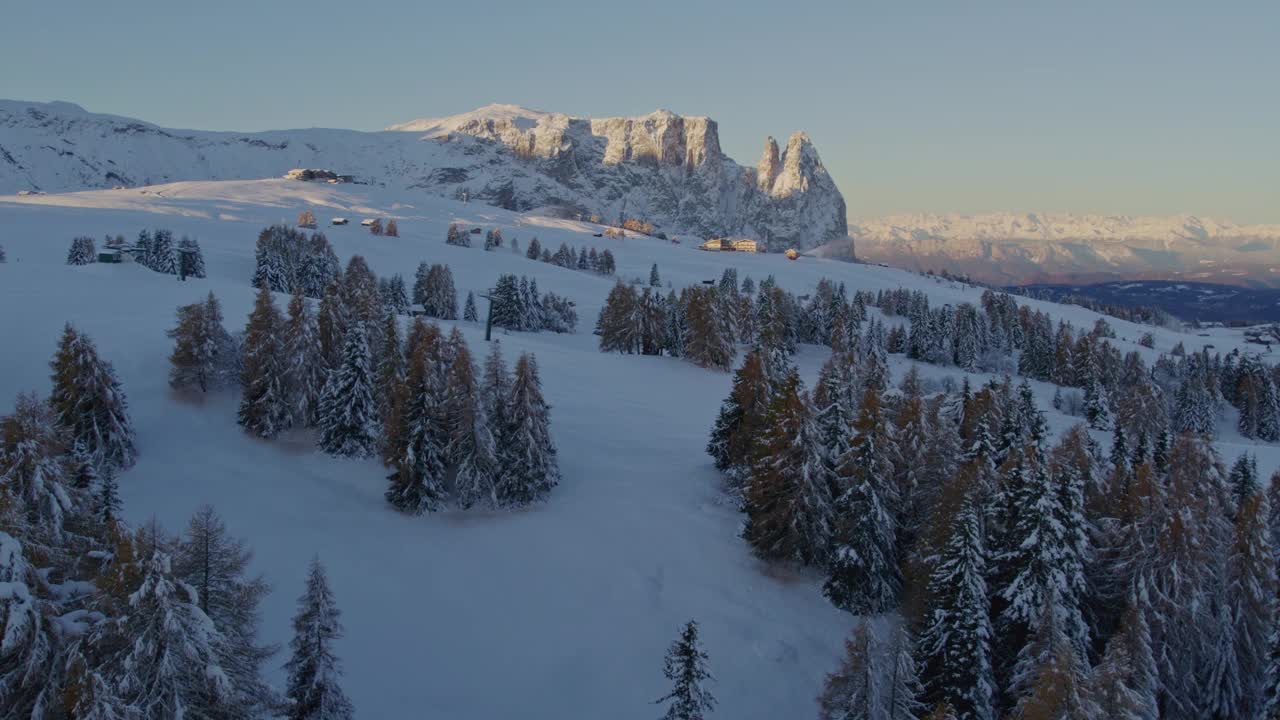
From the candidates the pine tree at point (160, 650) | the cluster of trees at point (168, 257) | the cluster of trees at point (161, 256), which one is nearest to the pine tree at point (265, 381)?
the pine tree at point (160, 650)

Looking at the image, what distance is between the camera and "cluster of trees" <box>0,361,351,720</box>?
1373 cm

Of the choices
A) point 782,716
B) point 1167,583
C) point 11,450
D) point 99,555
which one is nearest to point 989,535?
point 1167,583

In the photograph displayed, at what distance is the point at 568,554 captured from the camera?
34500 mm

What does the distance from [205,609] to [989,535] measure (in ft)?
82.1

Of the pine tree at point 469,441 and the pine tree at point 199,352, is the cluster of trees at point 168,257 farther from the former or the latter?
the pine tree at point 469,441

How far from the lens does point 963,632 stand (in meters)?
23.4

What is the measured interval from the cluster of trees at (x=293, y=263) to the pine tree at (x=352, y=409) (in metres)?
50.9

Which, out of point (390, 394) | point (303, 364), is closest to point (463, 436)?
point (390, 394)

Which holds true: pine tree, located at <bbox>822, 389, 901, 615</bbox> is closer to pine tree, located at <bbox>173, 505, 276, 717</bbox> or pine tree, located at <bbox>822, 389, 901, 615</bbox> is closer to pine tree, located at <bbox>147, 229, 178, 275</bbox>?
pine tree, located at <bbox>173, 505, 276, 717</bbox>

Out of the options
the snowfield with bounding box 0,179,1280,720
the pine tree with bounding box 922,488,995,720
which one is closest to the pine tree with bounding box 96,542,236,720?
the snowfield with bounding box 0,179,1280,720

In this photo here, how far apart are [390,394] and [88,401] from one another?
13325mm

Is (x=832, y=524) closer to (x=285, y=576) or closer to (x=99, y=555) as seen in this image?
(x=285, y=576)

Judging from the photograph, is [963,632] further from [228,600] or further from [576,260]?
[576,260]

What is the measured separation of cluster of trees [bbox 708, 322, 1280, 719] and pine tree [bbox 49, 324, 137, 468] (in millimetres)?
29621
